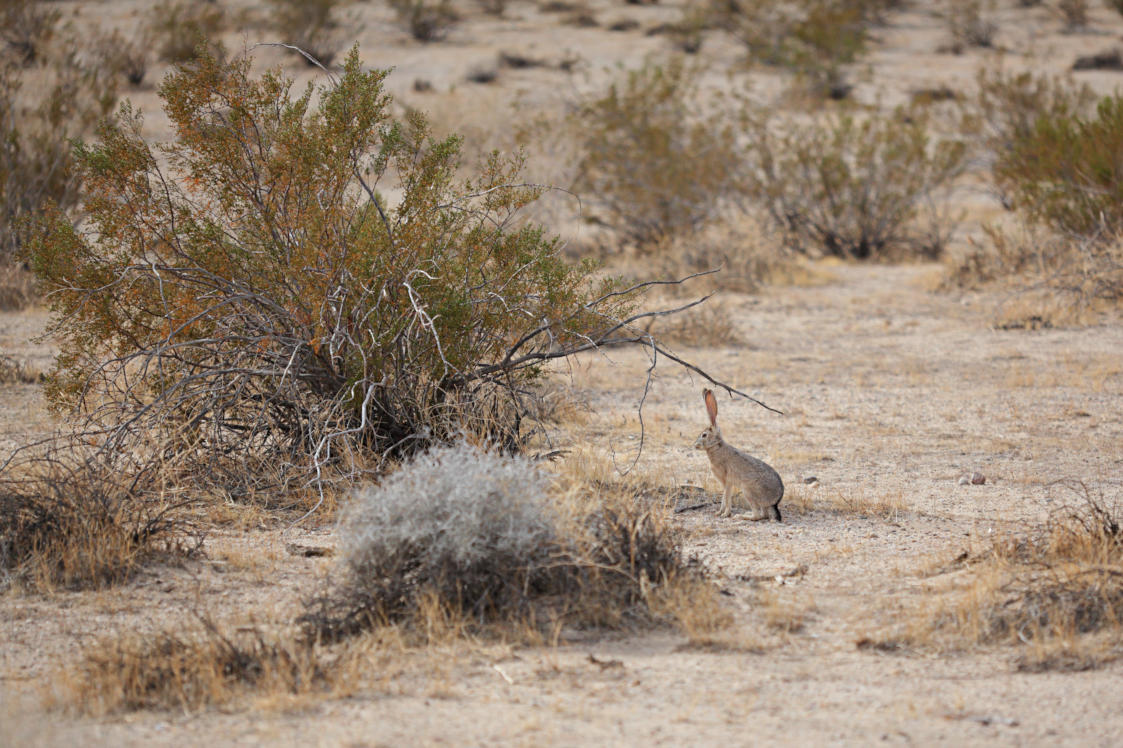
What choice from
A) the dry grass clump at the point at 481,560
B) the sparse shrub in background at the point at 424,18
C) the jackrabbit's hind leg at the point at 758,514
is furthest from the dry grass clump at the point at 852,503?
the sparse shrub in background at the point at 424,18

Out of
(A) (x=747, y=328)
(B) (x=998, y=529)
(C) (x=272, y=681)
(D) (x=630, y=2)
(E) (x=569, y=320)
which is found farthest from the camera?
(D) (x=630, y=2)

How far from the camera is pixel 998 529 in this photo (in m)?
5.79

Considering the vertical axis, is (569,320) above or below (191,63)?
below

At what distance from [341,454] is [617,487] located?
4.89 feet

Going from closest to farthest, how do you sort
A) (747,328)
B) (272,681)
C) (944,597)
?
(272,681)
(944,597)
(747,328)

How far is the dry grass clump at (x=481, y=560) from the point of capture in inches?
171

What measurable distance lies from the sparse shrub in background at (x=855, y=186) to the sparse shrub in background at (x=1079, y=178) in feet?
6.35

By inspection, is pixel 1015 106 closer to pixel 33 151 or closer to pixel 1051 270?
pixel 1051 270

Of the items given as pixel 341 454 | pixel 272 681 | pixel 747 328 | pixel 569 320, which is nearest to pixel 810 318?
pixel 747 328

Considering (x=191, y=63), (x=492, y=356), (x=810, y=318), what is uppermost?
(x=191, y=63)

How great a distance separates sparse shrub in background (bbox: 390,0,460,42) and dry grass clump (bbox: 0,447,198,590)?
2768cm

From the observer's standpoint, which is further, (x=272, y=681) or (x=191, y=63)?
(x=191, y=63)

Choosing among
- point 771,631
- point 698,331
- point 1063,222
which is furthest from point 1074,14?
point 771,631

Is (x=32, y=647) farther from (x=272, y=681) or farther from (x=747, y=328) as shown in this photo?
(x=747, y=328)
